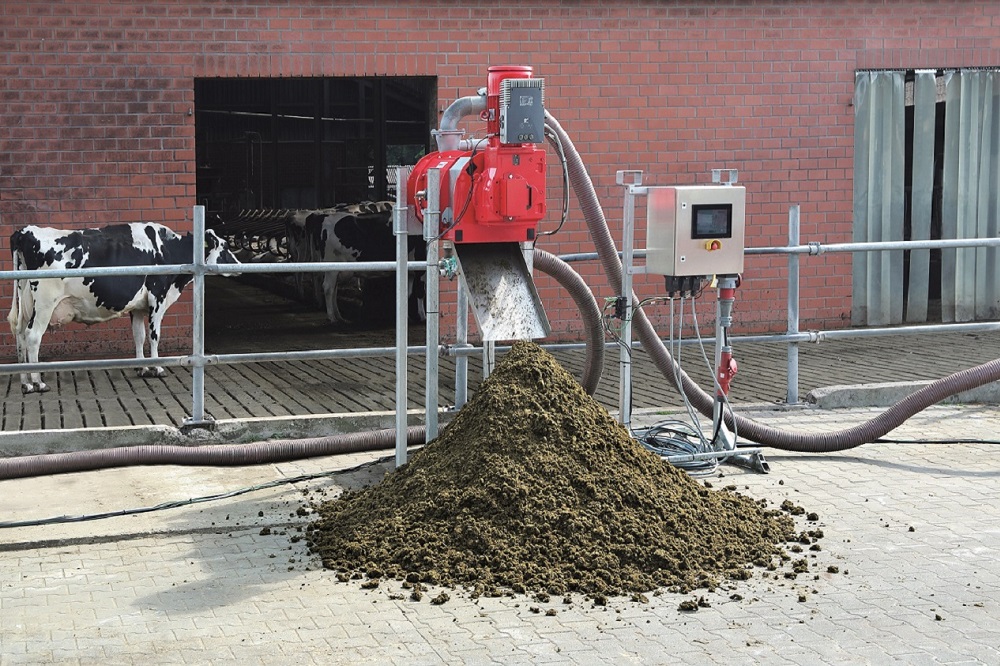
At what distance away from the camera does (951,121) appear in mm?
14000

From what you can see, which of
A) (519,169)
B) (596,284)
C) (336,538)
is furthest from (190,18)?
(336,538)

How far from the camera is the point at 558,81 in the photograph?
12898 mm

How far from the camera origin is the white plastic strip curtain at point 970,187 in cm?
1395

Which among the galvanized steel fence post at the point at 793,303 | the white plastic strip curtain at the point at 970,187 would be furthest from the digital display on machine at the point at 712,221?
the white plastic strip curtain at the point at 970,187

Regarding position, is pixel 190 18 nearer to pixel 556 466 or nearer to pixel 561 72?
pixel 561 72

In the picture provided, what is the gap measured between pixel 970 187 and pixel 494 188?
8.67 metres

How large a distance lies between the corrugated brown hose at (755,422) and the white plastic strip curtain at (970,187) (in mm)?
5605

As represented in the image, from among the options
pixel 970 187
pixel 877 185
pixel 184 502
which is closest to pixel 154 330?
pixel 184 502

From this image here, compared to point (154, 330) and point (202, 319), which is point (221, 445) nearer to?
point (202, 319)

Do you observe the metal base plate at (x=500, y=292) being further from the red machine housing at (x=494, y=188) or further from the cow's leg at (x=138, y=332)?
the cow's leg at (x=138, y=332)

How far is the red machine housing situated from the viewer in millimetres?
6996

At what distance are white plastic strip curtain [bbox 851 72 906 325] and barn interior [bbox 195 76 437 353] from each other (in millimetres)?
4466

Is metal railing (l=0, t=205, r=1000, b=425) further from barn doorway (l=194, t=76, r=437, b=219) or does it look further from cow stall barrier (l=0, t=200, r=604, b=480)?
barn doorway (l=194, t=76, r=437, b=219)

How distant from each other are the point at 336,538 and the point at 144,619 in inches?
47.8
